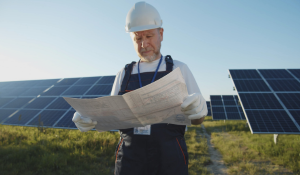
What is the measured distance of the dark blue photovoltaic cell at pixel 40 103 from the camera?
361 inches

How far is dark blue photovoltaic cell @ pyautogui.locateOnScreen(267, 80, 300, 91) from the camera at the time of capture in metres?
8.08

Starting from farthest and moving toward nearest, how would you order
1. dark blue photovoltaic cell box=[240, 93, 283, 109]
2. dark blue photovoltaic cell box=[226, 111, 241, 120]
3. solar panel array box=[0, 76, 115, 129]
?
1. dark blue photovoltaic cell box=[226, 111, 241, 120]
2. solar panel array box=[0, 76, 115, 129]
3. dark blue photovoltaic cell box=[240, 93, 283, 109]

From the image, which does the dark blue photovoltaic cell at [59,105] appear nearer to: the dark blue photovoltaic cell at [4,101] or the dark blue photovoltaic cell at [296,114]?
the dark blue photovoltaic cell at [4,101]

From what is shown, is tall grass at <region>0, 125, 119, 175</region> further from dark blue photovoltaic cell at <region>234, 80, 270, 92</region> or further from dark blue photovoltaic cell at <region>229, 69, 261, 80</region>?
dark blue photovoltaic cell at <region>229, 69, 261, 80</region>

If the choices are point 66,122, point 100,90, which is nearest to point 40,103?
point 100,90

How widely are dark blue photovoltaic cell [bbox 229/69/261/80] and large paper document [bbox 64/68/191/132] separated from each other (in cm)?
901

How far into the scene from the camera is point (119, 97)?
1347mm

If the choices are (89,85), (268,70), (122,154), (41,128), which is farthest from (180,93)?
(268,70)

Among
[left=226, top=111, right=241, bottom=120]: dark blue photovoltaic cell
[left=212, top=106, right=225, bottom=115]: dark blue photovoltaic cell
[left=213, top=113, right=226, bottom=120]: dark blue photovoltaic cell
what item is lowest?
[left=213, top=113, right=226, bottom=120]: dark blue photovoltaic cell

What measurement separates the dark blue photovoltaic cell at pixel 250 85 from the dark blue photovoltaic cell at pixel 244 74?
0.54 metres

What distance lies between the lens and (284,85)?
840cm

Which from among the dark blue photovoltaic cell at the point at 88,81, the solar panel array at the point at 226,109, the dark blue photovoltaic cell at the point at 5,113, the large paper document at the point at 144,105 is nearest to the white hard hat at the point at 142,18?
the large paper document at the point at 144,105

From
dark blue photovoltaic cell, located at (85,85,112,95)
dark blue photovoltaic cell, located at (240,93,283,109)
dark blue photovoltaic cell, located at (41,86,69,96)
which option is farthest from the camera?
dark blue photovoltaic cell, located at (41,86,69,96)

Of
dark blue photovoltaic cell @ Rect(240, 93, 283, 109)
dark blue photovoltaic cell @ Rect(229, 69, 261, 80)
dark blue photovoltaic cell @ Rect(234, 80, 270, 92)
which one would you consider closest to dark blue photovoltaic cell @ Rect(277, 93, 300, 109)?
dark blue photovoltaic cell @ Rect(240, 93, 283, 109)
